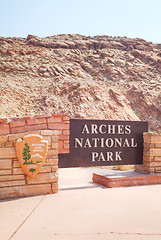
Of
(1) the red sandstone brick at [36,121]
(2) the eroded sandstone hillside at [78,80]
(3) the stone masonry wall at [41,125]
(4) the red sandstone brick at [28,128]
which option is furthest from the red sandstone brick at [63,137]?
(2) the eroded sandstone hillside at [78,80]

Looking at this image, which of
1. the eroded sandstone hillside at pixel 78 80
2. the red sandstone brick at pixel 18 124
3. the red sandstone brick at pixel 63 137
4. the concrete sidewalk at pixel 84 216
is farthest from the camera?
the eroded sandstone hillside at pixel 78 80

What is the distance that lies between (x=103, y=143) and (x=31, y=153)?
8.22 ft

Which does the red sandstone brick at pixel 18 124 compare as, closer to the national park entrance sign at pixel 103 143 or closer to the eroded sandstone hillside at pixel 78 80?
the national park entrance sign at pixel 103 143

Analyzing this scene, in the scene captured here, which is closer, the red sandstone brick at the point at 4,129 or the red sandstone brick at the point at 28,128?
the red sandstone brick at the point at 4,129

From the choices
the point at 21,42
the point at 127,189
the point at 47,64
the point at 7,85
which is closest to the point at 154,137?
the point at 127,189

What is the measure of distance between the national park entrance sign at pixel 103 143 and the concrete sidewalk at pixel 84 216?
1.07 metres

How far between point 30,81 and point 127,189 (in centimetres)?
2550

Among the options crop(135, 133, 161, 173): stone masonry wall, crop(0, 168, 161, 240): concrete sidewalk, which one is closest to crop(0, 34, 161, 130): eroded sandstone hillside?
crop(135, 133, 161, 173): stone masonry wall

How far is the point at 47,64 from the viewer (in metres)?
32.0

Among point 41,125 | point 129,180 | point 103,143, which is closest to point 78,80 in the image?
point 103,143

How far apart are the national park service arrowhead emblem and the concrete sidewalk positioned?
70 cm

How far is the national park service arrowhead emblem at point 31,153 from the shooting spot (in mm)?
5254

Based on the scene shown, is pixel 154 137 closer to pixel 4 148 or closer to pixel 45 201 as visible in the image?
pixel 45 201

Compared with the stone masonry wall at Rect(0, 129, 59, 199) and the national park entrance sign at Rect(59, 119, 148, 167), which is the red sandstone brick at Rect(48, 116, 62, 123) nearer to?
the stone masonry wall at Rect(0, 129, 59, 199)
